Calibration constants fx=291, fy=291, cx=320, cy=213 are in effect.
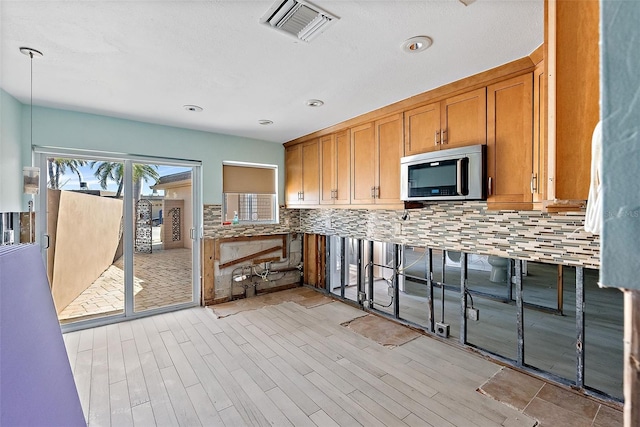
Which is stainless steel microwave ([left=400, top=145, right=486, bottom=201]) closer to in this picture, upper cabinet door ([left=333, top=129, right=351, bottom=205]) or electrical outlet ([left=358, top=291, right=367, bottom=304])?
upper cabinet door ([left=333, top=129, right=351, bottom=205])

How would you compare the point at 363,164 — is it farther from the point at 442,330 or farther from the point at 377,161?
the point at 442,330

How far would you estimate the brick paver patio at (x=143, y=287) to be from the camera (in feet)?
11.3

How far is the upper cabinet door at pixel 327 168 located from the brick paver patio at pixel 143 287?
6.77 feet

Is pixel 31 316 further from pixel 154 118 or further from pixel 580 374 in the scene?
pixel 580 374

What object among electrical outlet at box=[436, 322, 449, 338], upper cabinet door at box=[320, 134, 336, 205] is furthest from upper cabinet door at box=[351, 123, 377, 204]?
electrical outlet at box=[436, 322, 449, 338]

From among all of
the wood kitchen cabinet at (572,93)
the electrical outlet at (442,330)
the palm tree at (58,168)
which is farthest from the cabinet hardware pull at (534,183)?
the palm tree at (58,168)

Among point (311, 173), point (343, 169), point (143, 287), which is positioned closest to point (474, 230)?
point (343, 169)

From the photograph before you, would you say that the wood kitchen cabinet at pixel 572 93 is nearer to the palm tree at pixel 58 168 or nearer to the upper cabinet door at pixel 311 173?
the upper cabinet door at pixel 311 173

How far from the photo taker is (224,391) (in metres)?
2.21

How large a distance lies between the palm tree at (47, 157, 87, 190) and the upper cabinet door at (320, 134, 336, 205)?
2850mm

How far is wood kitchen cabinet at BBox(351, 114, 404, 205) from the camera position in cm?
302

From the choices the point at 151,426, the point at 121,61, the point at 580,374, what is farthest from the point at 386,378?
the point at 121,61

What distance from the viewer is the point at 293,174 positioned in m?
4.54

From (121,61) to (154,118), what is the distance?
1.40 m
